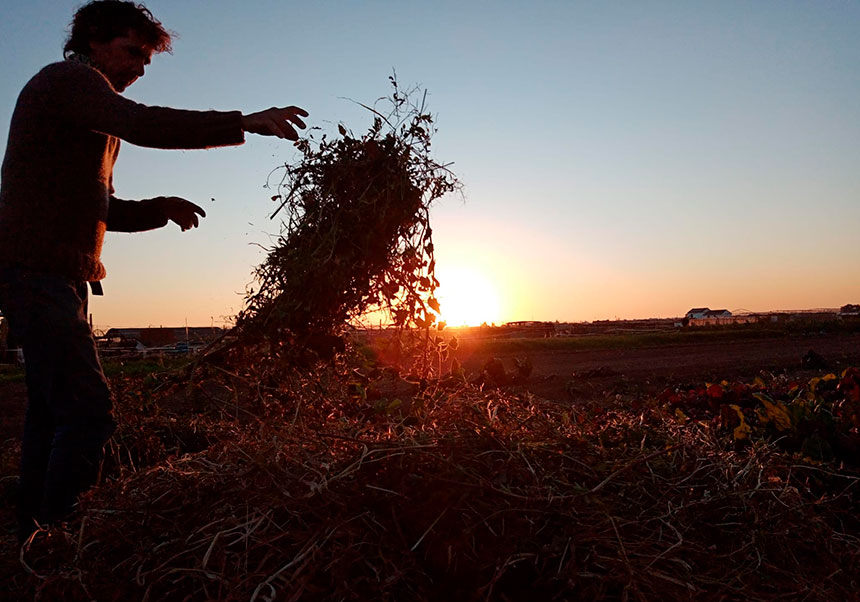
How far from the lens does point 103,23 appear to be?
2.83m

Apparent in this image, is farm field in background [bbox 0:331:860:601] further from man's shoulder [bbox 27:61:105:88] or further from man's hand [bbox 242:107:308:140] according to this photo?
man's shoulder [bbox 27:61:105:88]

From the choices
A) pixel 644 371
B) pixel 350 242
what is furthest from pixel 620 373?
pixel 350 242

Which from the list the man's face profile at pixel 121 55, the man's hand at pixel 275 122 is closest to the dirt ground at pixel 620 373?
the man's face profile at pixel 121 55

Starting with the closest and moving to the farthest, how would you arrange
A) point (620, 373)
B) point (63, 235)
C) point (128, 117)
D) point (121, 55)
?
point (128, 117)
point (63, 235)
point (121, 55)
point (620, 373)

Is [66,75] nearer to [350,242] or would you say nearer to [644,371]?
[350,242]

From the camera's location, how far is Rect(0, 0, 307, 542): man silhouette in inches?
99.7

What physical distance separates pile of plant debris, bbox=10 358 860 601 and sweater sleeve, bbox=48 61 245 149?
122 cm

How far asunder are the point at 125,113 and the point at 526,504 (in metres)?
2.07

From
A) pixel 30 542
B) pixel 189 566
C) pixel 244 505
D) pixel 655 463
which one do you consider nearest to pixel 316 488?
pixel 244 505

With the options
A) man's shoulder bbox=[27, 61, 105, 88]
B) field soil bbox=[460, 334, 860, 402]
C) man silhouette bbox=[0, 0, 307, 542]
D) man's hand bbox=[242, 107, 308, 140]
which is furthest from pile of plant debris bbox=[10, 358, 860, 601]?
field soil bbox=[460, 334, 860, 402]

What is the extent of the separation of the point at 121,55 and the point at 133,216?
854 mm

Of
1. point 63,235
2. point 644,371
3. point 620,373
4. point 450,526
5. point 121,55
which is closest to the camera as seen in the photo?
point 450,526

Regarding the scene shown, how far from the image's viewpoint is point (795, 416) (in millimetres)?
4254

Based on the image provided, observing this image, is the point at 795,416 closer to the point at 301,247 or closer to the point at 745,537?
the point at 745,537
